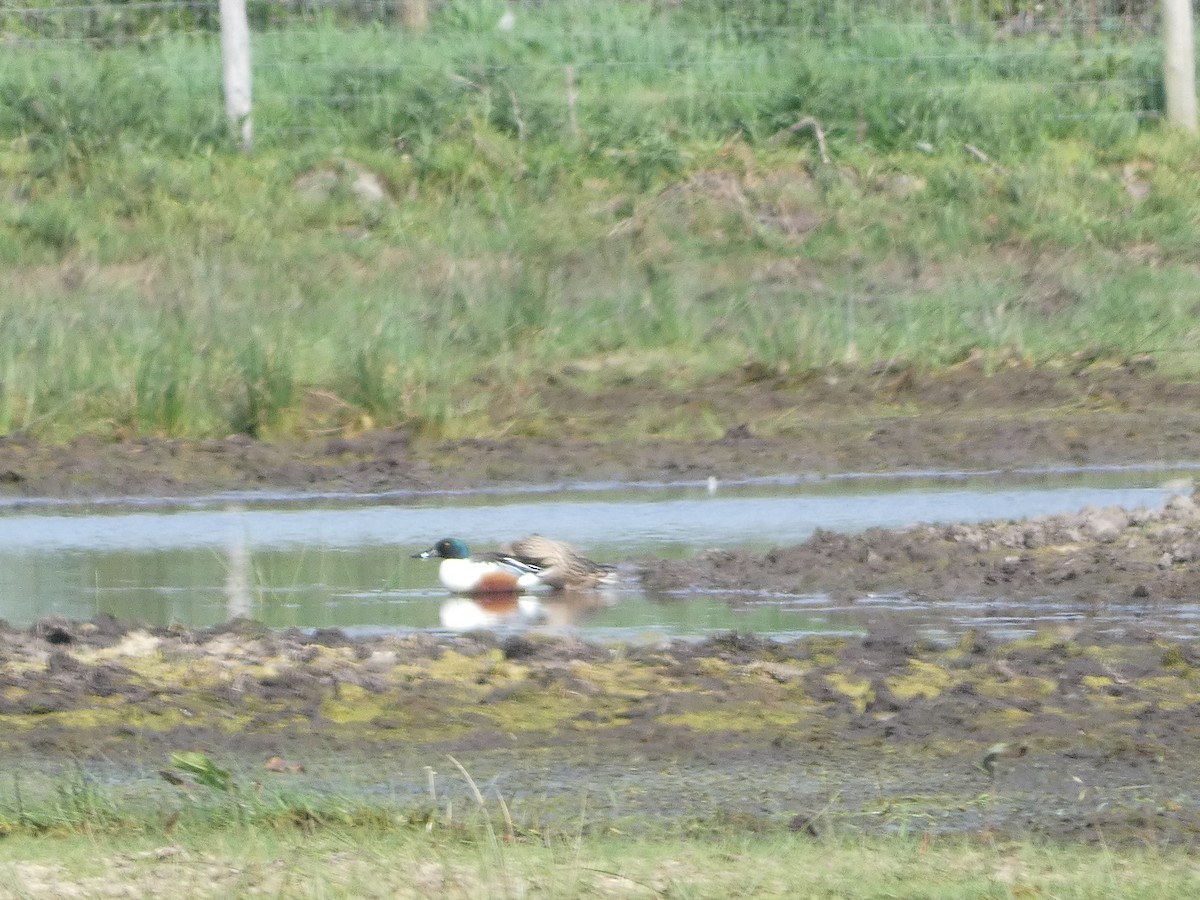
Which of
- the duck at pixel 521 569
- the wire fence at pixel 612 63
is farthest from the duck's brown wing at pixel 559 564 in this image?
the wire fence at pixel 612 63

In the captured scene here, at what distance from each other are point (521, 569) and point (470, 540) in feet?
4.24

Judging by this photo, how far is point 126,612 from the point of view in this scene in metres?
8.70

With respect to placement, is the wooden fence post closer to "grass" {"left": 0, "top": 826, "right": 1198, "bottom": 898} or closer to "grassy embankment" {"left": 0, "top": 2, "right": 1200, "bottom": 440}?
"grassy embankment" {"left": 0, "top": 2, "right": 1200, "bottom": 440}

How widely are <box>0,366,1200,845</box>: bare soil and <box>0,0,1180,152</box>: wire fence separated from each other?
10.6 metres

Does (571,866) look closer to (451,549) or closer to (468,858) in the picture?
(468,858)

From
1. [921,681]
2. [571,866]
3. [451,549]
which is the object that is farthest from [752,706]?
[451,549]

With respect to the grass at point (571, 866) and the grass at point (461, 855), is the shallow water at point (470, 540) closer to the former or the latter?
the grass at point (461, 855)

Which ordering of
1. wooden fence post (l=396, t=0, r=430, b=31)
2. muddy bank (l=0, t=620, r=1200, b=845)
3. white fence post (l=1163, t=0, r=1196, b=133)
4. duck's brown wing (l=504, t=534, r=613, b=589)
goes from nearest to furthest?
muddy bank (l=0, t=620, r=1200, b=845)
duck's brown wing (l=504, t=534, r=613, b=589)
white fence post (l=1163, t=0, r=1196, b=133)
wooden fence post (l=396, t=0, r=430, b=31)

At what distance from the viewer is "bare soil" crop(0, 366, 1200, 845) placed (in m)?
5.62

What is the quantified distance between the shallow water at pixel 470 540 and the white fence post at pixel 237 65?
7.68 metres

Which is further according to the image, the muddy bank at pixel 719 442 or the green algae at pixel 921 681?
the muddy bank at pixel 719 442

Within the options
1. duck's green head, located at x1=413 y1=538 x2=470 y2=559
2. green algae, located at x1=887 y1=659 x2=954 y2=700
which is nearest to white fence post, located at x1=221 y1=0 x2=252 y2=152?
duck's green head, located at x1=413 y1=538 x2=470 y2=559

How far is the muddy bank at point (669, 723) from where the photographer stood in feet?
18.3

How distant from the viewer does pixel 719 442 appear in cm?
1265
